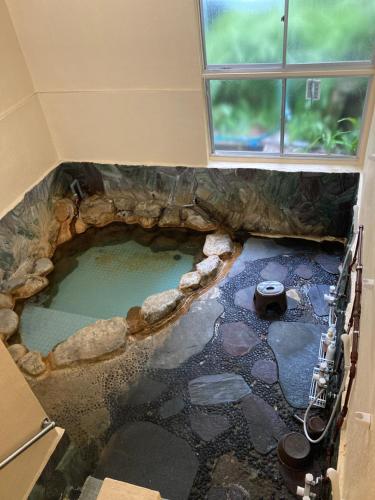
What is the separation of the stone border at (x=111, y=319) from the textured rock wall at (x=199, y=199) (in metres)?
0.05

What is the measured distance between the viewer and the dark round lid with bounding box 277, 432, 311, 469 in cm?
269

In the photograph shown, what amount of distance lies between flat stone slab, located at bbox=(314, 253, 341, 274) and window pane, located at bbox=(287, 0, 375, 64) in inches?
80.0

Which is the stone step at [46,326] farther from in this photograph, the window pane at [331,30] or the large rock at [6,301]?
the window pane at [331,30]

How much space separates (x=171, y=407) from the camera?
3271mm

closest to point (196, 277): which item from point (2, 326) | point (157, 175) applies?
point (157, 175)

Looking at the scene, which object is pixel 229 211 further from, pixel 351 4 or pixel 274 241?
pixel 351 4

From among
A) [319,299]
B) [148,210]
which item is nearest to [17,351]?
[148,210]

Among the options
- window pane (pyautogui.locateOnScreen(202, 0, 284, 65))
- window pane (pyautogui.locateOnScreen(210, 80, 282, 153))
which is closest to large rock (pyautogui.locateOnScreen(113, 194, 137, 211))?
window pane (pyautogui.locateOnScreen(210, 80, 282, 153))

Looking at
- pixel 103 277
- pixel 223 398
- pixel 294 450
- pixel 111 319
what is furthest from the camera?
pixel 103 277

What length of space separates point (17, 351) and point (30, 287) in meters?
0.99

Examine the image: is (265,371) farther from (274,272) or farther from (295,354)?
(274,272)

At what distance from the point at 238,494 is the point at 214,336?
1369mm

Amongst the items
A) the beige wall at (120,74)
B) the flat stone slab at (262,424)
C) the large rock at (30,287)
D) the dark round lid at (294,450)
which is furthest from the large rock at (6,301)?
the dark round lid at (294,450)

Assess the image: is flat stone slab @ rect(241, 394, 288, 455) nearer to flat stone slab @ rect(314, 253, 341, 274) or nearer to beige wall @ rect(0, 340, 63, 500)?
beige wall @ rect(0, 340, 63, 500)
